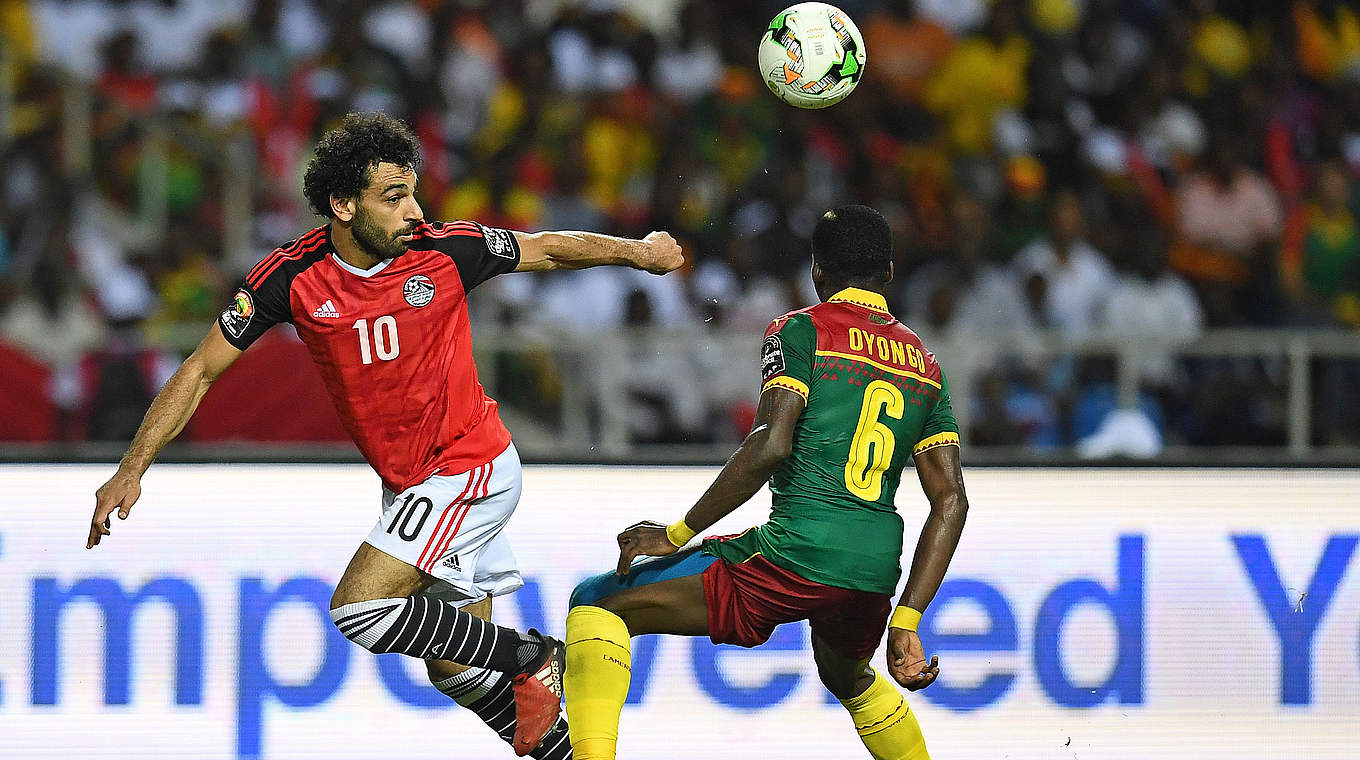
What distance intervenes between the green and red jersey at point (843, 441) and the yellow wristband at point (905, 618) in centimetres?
7

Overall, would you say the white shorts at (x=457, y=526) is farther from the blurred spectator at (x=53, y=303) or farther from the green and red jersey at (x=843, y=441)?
the blurred spectator at (x=53, y=303)

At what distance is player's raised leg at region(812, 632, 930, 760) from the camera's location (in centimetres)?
496

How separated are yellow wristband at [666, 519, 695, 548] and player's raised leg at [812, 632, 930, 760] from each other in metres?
0.59

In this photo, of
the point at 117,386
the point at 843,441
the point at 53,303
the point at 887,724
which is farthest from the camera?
the point at 53,303

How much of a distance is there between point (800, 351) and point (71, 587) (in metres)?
2.82

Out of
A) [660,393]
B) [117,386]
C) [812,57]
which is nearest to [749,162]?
[660,393]

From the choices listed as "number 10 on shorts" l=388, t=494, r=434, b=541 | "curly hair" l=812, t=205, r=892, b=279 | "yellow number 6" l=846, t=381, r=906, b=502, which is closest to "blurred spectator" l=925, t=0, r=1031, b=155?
"curly hair" l=812, t=205, r=892, b=279

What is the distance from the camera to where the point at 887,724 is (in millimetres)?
4977

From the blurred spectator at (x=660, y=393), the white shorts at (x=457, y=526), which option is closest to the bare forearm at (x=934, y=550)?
the white shorts at (x=457, y=526)

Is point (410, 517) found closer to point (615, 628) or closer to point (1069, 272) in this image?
point (615, 628)

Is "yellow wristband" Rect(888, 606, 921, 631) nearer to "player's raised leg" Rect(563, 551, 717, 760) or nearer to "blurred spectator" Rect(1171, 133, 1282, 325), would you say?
"player's raised leg" Rect(563, 551, 717, 760)

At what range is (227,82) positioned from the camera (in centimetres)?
1056

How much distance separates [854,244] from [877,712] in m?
1.41

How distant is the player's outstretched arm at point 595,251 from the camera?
5.00m
